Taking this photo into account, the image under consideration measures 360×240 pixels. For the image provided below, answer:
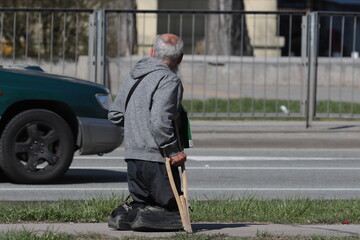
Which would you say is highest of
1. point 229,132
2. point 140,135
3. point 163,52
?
point 163,52

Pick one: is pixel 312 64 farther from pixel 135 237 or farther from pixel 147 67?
pixel 135 237

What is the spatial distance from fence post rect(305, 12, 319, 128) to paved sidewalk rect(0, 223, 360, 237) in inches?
356

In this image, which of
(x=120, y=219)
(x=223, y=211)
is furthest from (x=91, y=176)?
(x=120, y=219)

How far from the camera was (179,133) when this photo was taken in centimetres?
742

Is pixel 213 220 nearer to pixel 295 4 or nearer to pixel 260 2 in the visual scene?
pixel 260 2

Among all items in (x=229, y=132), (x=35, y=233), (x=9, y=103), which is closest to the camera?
(x=35, y=233)

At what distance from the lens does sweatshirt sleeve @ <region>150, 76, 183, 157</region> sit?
7.20m

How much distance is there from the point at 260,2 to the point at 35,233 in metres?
28.0

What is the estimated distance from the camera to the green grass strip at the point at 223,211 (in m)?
8.23

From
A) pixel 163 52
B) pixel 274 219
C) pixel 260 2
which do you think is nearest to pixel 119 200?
pixel 274 219

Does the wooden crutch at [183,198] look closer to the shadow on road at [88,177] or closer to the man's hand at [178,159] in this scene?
the man's hand at [178,159]

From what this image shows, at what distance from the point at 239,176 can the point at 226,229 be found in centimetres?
439

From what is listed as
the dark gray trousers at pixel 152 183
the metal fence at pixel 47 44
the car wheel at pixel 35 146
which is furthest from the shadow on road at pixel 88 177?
the metal fence at pixel 47 44

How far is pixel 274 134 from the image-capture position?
17203mm
